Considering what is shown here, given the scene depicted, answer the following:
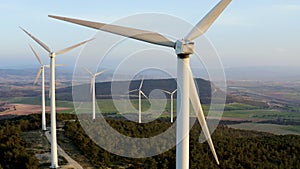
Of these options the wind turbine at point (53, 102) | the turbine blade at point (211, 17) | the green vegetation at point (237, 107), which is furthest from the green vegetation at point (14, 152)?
the green vegetation at point (237, 107)

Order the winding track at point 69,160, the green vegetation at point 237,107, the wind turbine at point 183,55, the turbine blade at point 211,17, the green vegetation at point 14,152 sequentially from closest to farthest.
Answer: the wind turbine at point 183,55 → the turbine blade at point 211,17 → the green vegetation at point 14,152 → the winding track at point 69,160 → the green vegetation at point 237,107

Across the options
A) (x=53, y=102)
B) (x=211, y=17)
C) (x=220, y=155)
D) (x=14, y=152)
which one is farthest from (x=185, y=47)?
(x=220, y=155)

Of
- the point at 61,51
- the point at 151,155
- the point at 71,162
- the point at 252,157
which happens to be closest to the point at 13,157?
the point at 71,162

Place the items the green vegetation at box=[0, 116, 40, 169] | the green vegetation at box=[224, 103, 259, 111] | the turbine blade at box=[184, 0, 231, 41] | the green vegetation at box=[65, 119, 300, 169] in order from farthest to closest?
the green vegetation at box=[224, 103, 259, 111] < the green vegetation at box=[65, 119, 300, 169] < the green vegetation at box=[0, 116, 40, 169] < the turbine blade at box=[184, 0, 231, 41]

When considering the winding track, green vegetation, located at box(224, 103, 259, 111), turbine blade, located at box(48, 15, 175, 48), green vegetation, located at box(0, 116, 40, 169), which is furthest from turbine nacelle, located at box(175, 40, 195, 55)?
green vegetation, located at box(224, 103, 259, 111)

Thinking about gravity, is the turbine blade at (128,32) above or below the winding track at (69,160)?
above

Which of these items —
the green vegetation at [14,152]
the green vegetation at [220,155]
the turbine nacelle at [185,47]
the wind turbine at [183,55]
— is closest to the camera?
the turbine nacelle at [185,47]

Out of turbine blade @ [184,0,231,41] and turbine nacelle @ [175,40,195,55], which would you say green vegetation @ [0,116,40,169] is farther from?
turbine blade @ [184,0,231,41]

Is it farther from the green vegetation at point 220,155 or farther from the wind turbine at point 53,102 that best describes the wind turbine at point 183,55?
the green vegetation at point 220,155
